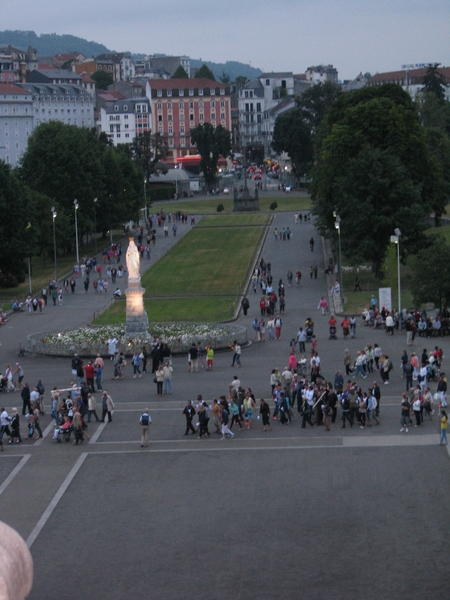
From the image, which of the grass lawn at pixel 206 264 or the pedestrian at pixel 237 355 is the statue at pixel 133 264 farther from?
the grass lawn at pixel 206 264

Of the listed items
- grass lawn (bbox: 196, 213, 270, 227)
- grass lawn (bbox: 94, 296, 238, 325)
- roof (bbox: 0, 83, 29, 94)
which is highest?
roof (bbox: 0, 83, 29, 94)

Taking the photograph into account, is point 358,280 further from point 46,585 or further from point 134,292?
point 46,585

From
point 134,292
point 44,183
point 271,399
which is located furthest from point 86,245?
point 271,399

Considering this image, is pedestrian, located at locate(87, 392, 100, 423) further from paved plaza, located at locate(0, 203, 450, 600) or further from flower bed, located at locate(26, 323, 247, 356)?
flower bed, located at locate(26, 323, 247, 356)

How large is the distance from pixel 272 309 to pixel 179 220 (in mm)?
58011

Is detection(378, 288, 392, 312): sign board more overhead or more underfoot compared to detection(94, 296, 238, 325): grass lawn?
more overhead

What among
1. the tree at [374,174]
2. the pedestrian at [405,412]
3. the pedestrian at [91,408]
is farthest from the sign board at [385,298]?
the pedestrian at [91,408]

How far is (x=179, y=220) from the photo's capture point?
359 feet

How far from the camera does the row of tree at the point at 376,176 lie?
60688mm

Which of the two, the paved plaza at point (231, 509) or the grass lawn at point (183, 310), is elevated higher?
the paved plaza at point (231, 509)

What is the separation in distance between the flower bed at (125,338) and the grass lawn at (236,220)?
5564 centimetres

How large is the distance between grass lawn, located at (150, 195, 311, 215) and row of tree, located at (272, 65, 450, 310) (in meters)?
30.8

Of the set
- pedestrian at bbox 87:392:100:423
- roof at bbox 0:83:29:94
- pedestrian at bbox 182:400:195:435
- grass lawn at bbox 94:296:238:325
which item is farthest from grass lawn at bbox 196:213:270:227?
pedestrian at bbox 182:400:195:435

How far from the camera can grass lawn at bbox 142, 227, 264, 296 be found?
6575 centimetres
